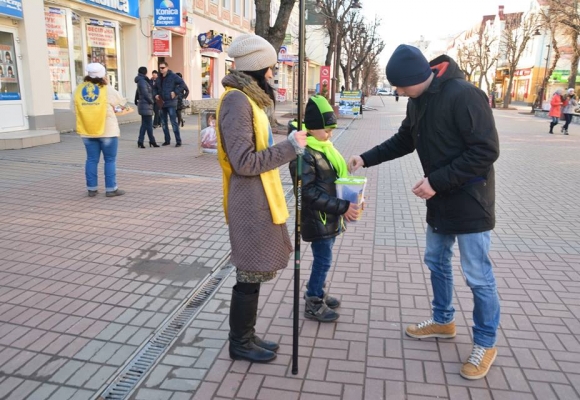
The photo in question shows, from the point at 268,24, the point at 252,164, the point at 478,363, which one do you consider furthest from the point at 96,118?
the point at 268,24

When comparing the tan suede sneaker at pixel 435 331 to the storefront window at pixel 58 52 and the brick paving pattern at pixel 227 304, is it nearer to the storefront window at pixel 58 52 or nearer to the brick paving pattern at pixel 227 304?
the brick paving pattern at pixel 227 304

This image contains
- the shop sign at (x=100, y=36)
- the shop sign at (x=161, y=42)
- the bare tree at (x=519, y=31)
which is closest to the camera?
the shop sign at (x=100, y=36)

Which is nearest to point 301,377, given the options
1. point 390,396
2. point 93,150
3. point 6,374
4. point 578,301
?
point 390,396

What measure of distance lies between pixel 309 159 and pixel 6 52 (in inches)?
450

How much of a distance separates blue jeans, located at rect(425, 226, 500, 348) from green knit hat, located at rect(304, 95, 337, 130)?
37.1 inches

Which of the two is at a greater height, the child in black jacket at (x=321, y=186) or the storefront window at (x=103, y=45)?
the storefront window at (x=103, y=45)

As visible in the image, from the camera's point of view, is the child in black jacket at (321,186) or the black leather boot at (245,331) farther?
the child in black jacket at (321,186)

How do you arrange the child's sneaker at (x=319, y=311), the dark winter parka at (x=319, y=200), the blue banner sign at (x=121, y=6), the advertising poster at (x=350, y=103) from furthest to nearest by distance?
the advertising poster at (x=350, y=103) → the blue banner sign at (x=121, y=6) → the child's sneaker at (x=319, y=311) → the dark winter parka at (x=319, y=200)

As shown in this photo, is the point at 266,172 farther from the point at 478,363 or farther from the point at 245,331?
the point at 478,363

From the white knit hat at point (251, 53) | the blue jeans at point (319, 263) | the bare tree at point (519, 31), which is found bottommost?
the blue jeans at point (319, 263)

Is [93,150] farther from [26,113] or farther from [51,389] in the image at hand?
[26,113]

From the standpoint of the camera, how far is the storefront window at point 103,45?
1520cm

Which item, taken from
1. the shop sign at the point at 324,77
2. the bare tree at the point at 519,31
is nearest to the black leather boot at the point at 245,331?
the shop sign at the point at 324,77

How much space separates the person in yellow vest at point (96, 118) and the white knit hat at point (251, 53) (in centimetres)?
443
